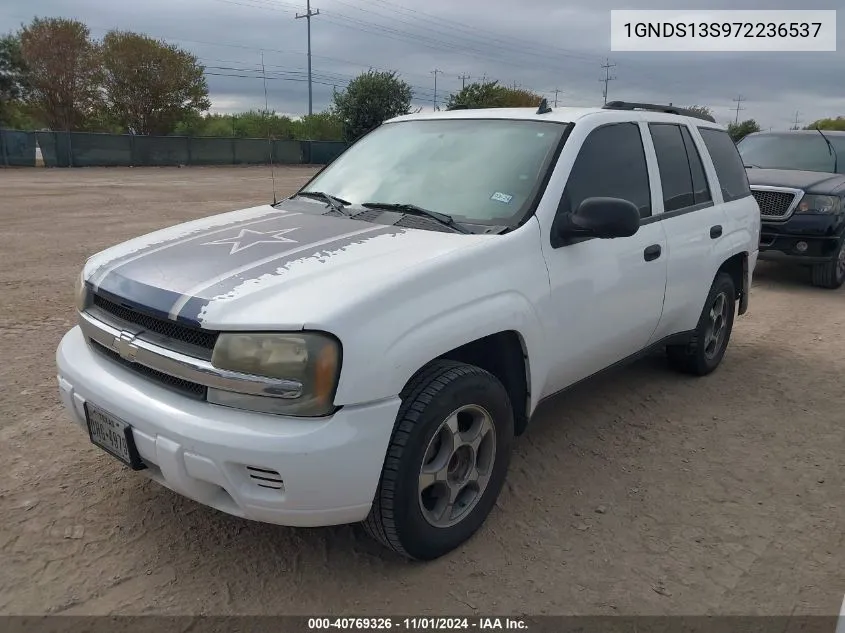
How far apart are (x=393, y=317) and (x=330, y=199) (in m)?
1.45

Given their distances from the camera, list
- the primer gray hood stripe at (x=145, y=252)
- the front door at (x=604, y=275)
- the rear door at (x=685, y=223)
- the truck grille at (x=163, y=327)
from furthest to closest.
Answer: the rear door at (x=685, y=223), the front door at (x=604, y=275), the primer gray hood stripe at (x=145, y=252), the truck grille at (x=163, y=327)

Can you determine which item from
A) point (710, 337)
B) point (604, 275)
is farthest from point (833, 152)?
point (604, 275)

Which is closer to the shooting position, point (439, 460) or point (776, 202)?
point (439, 460)

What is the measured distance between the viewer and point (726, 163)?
15.7 feet

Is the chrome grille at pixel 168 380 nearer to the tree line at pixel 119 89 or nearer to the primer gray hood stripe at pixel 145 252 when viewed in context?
the primer gray hood stripe at pixel 145 252

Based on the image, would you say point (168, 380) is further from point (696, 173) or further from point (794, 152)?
point (794, 152)

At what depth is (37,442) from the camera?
3523 millimetres

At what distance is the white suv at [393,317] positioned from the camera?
2213 mm

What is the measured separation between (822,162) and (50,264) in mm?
9824

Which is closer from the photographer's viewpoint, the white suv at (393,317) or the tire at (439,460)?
the white suv at (393,317)

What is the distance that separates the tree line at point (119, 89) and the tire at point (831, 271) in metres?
34.9

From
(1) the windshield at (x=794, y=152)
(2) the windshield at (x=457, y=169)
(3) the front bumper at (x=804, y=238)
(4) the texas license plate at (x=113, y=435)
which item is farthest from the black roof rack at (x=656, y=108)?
(1) the windshield at (x=794, y=152)

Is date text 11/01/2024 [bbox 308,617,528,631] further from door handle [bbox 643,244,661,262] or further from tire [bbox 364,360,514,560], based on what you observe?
door handle [bbox 643,244,661,262]

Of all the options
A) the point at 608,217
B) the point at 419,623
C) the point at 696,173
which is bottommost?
the point at 419,623
